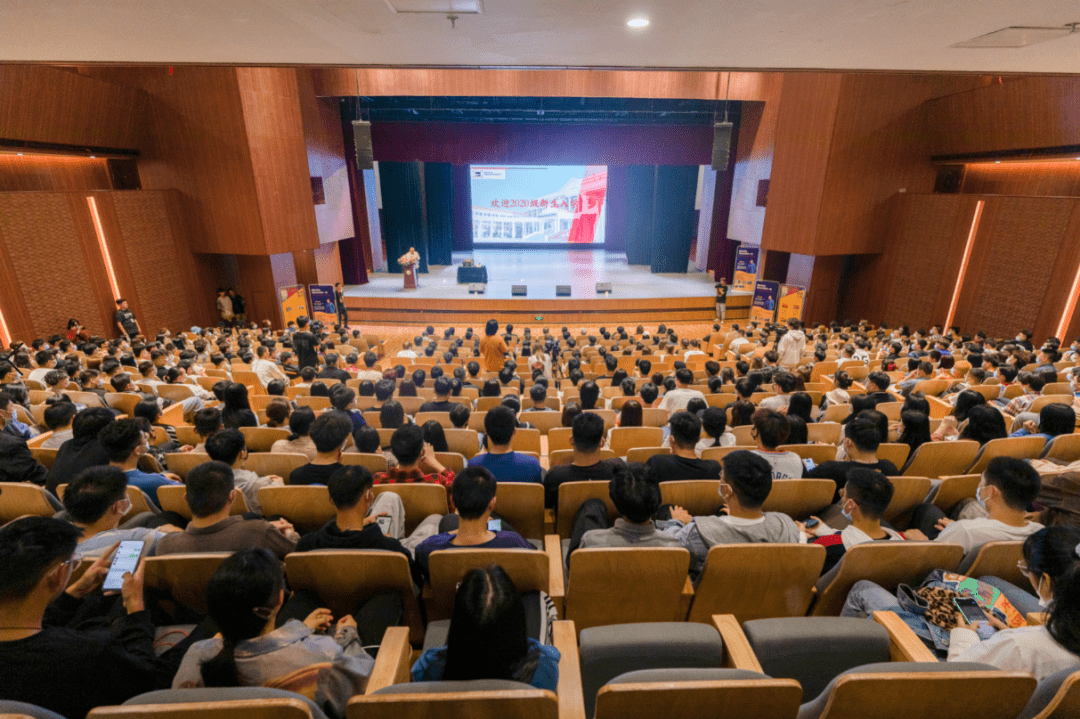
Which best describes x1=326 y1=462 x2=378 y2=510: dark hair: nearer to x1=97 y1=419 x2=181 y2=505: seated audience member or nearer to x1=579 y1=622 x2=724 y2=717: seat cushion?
x1=579 y1=622 x2=724 y2=717: seat cushion

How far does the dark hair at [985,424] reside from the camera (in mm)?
3295

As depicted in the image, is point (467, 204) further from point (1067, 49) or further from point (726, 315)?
point (1067, 49)

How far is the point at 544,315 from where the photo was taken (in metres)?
13.1

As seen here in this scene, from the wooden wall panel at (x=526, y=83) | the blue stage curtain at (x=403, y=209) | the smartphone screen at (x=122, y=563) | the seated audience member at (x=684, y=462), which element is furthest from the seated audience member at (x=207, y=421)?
the blue stage curtain at (x=403, y=209)

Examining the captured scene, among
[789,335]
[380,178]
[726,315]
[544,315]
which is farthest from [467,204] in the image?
[789,335]

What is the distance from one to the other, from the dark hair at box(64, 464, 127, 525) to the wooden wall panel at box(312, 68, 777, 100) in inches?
457

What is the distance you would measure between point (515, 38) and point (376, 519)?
8.27 ft

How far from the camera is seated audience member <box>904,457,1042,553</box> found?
6.61 feet

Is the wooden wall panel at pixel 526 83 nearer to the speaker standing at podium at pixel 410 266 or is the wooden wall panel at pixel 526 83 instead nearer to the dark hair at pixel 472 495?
the speaker standing at podium at pixel 410 266

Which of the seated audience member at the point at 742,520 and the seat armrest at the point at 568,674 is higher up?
the seated audience member at the point at 742,520

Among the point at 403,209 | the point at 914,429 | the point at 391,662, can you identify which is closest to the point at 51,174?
the point at 403,209

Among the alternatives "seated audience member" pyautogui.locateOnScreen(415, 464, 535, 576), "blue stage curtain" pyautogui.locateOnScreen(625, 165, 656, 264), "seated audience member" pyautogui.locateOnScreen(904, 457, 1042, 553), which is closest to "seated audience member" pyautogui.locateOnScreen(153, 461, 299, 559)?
"seated audience member" pyautogui.locateOnScreen(415, 464, 535, 576)

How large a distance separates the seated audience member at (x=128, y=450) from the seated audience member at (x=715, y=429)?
3.20 metres

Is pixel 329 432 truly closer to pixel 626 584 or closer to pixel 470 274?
pixel 626 584
